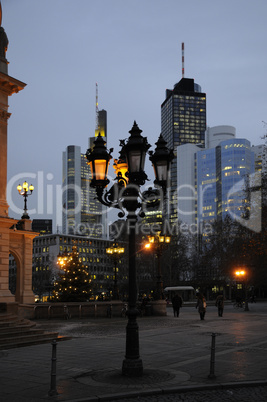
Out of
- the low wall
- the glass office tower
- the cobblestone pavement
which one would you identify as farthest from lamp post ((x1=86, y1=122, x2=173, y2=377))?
the glass office tower

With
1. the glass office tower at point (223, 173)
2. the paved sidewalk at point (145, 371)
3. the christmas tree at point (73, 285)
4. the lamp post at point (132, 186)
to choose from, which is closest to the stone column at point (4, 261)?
the paved sidewalk at point (145, 371)

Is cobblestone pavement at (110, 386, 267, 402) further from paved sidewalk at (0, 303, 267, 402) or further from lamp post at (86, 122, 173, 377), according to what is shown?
lamp post at (86, 122, 173, 377)

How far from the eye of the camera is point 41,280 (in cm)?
10506

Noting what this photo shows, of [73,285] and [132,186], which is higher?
[132,186]

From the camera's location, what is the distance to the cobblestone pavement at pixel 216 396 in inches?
353

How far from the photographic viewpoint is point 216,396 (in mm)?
9281

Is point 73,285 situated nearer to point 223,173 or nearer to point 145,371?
point 145,371

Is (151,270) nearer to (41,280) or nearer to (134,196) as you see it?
(41,280)

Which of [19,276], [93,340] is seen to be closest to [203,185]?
[19,276]

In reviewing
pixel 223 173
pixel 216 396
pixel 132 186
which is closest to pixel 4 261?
pixel 132 186

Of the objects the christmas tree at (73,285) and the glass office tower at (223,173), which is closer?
the christmas tree at (73,285)

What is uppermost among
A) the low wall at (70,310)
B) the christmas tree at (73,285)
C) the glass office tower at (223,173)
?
the glass office tower at (223,173)

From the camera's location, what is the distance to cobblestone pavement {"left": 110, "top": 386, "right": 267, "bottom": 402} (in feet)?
29.4

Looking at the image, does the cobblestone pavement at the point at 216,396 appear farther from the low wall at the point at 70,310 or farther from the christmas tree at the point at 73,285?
the christmas tree at the point at 73,285
